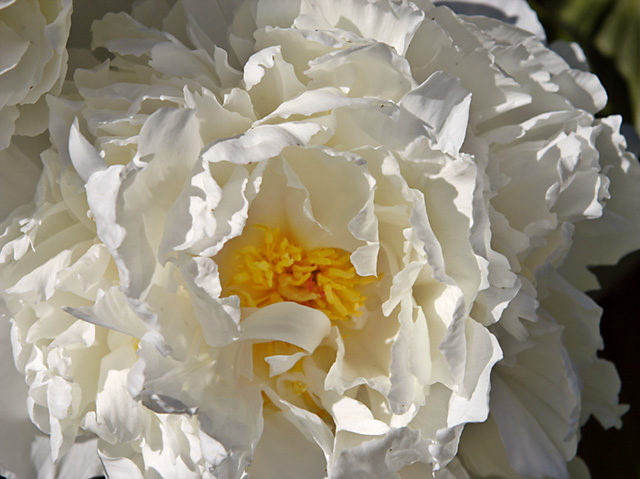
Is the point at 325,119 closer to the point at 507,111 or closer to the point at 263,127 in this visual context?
the point at 263,127

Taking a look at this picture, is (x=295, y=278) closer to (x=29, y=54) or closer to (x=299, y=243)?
(x=299, y=243)

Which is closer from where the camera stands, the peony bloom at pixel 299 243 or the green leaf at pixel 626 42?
the peony bloom at pixel 299 243

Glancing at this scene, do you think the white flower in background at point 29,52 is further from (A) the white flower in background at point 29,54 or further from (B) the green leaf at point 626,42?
(B) the green leaf at point 626,42

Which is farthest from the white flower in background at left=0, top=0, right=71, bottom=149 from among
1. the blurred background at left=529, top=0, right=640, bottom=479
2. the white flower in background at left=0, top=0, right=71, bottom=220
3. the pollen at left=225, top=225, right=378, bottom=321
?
the blurred background at left=529, top=0, right=640, bottom=479

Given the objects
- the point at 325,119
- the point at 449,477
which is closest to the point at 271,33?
the point at 325,119

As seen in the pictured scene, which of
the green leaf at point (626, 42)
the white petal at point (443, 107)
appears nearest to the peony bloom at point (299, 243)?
→ the white petal at point (443, 107)

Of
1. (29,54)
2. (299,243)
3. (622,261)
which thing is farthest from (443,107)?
(622,261)
